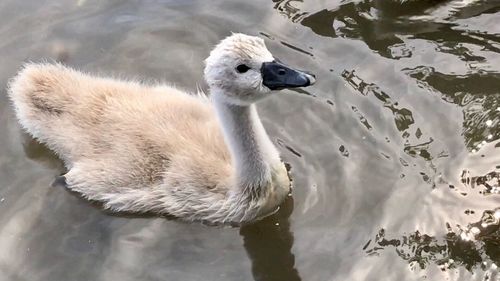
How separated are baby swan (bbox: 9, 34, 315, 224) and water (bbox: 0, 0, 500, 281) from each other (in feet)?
0.45

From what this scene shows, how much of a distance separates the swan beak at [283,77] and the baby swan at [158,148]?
213 mm

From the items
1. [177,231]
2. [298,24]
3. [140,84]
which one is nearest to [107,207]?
[177,231]

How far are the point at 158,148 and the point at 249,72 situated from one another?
2.23ft

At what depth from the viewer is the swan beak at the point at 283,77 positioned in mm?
3850

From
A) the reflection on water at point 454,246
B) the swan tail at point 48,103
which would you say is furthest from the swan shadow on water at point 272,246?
the swan tail at point 48,103

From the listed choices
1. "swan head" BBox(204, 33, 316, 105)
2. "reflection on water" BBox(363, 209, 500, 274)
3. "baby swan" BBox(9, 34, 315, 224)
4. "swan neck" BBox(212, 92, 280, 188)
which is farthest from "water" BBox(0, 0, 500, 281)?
"swan head" BBox(204, 33, 316, 105)

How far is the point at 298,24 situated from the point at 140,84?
3.75 ft

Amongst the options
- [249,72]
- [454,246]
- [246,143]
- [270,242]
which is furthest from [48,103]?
[454,246]

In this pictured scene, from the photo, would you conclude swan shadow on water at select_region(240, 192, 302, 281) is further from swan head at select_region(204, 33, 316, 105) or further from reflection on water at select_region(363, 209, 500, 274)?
swan head at select_region(204, 33, 316, 105)

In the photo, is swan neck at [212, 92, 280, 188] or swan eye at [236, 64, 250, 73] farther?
swan neck at [212, 92, 280, 188]

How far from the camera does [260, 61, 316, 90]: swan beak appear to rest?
3850mm

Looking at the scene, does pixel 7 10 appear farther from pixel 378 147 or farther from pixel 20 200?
pixel 378 147

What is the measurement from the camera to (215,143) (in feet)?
14.5

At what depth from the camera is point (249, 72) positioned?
3910 mm
